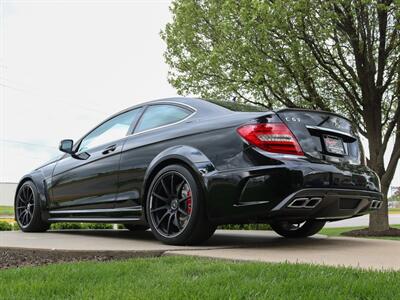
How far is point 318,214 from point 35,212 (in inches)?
162

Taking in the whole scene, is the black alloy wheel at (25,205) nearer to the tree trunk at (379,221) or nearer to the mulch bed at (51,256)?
the mulch bed at (51,256)

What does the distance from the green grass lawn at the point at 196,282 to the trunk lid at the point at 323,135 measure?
4.45 feet

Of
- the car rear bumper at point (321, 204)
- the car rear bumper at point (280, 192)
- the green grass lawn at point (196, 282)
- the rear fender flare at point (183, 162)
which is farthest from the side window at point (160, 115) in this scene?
the green grass lawn at point (196, 282)

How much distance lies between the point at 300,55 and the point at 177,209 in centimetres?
836

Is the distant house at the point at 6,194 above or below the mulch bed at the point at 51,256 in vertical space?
below

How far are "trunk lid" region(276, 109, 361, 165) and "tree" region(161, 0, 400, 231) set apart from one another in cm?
606

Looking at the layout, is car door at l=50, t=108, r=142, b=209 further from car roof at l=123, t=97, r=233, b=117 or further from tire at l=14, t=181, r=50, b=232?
car roof at l=123, t=97, r=233, b=117

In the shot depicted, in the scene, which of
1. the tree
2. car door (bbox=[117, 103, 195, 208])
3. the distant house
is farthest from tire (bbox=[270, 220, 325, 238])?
the distant house

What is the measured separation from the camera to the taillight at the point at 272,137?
13.5 feet

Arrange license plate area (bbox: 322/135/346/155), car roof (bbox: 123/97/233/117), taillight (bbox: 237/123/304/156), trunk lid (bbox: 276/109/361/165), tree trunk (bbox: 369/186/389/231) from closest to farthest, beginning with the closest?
1. taillight (bbox: 237/123/304/156)
2. trunk lid (bbox: 276/109/361/165)
3. license plate area (bbox: 322/135/346/155)
4. car roof (bbox: 123/97/233/117)
5. tree trunk (bbox: 369/186/389/231)

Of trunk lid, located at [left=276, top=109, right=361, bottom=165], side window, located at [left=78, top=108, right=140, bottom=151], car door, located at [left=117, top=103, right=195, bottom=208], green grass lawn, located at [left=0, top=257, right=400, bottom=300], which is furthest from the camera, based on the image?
side window, located at [left=78, top=108, right=140, bottom=151]

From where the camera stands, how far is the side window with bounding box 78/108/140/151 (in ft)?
18.6

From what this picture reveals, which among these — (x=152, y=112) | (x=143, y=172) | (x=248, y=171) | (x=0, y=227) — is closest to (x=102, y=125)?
(x=152, y=112)

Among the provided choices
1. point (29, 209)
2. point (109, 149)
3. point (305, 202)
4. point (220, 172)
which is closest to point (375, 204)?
point (305, 202)
